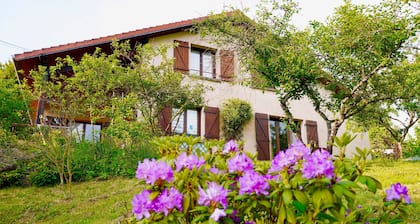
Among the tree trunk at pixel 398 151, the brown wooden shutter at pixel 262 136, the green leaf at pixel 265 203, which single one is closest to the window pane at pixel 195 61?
the brown wooden shutter at pixel 262 136

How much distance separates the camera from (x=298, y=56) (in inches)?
314

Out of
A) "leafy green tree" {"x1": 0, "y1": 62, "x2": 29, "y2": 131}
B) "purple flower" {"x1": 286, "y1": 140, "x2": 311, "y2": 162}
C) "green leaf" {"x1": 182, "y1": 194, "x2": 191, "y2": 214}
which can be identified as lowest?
"green leaf" {"x1": 182, "y1": 194, "x2": 191, "y2": 214}

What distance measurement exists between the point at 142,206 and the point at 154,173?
0.14 m

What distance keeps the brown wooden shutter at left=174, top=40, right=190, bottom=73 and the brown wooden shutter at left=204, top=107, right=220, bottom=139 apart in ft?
5.27

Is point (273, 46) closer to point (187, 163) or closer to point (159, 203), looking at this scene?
point (187, 163)

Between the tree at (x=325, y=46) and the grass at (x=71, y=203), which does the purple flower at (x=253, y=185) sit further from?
the tree at (x=325, y=46)

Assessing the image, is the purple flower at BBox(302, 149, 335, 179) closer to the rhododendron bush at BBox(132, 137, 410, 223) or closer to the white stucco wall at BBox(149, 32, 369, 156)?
the rhododendron bush at BBox(132, 137, 410, 223)

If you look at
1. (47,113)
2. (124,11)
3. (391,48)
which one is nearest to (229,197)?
(391,48)

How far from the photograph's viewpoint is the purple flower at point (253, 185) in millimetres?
1398

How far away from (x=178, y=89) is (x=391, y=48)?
5.19 m

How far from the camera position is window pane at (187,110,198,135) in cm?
1204

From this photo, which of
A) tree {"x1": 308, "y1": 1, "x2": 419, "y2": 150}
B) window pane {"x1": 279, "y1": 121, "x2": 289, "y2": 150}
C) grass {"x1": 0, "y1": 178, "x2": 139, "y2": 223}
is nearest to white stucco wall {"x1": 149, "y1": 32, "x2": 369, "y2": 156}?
window pane {"x1": 279, "y1": 121, "x2": 289, "y2": 150}

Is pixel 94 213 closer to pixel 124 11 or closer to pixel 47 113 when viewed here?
pixel 47 113

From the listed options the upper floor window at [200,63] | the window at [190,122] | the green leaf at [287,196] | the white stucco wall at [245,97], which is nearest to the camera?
the green leaf at [287,196]
